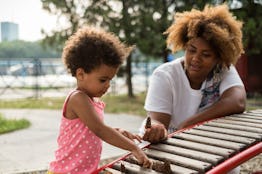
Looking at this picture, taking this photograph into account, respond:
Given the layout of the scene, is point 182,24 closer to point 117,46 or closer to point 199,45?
point 199,45

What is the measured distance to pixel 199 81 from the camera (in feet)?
11.6

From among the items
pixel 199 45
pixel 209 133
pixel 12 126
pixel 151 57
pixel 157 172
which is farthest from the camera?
pixel 151 57

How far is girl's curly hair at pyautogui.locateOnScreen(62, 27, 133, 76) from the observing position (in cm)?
248

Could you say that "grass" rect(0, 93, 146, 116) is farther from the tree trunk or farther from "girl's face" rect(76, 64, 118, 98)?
"girl's face" rect(76, 64, 118, 98)

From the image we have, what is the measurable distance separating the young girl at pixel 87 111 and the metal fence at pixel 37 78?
43.3 ft

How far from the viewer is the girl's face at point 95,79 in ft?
8.13

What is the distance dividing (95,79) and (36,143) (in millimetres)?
4662

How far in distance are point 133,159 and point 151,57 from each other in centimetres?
1089

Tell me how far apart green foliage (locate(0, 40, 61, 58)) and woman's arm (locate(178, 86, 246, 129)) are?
12507mm

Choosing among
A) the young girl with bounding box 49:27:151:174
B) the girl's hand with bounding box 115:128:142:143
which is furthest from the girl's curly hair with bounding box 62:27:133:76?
the girl's hand with bounding box 115:128:142:143

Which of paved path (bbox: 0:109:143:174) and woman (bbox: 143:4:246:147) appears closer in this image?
woman (bbox: 143:4:246:147)

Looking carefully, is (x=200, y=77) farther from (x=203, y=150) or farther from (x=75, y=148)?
(x=75, y=148)

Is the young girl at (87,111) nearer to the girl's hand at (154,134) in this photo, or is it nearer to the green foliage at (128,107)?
the girl's hand at (154,134)

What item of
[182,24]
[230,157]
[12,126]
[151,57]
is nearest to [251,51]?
[151,57]
